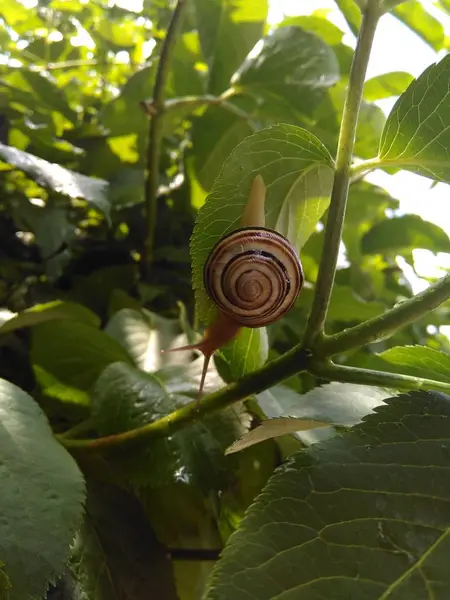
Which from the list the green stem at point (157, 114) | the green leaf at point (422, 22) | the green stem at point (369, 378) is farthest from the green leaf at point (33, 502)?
the green leaf at point (422, 22)

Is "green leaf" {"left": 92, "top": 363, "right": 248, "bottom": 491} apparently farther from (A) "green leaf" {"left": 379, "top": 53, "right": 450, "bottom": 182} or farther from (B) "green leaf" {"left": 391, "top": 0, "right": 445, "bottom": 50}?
(B) "green leaf" {"left": 391, "top": 0, "right": 445, "bottom": 50}

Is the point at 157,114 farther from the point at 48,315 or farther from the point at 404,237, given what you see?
the point at 404,237

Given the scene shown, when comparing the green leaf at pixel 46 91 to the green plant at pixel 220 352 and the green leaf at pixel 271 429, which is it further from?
the green leaf at pixel 271 429

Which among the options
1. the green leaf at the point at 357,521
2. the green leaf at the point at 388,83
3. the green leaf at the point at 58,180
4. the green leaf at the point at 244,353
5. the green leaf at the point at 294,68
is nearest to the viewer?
the green leaf at the point at 357,521

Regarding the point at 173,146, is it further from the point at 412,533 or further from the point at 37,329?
the point at 412,533

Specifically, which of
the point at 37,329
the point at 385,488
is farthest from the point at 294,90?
the point at 385,488
